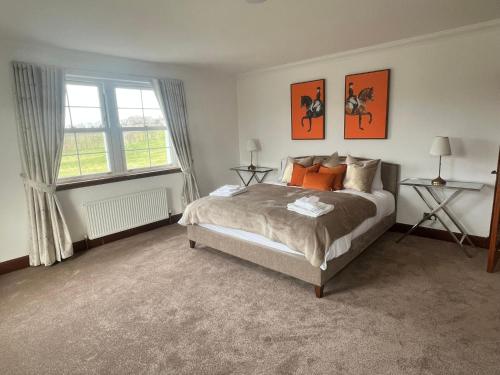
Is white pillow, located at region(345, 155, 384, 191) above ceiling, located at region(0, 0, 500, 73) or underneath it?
underneath

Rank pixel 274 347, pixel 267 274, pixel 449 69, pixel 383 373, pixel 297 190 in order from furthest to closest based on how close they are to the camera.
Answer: pixel 297 190, pixel 449 69, pixel 267 274, pixel 274 347, pixel 383 373

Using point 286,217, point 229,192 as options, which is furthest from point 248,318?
point 229,192

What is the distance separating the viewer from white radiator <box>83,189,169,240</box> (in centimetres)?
363

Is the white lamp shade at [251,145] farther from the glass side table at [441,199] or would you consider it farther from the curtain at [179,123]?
the glass side table at [441,199]

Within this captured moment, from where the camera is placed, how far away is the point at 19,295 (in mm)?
2662

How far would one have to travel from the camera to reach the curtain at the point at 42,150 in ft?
9.99

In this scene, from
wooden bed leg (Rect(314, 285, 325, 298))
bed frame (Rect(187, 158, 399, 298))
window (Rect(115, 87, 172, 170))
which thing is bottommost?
wooden bed leg (Rect(314, 285, 325, 298))

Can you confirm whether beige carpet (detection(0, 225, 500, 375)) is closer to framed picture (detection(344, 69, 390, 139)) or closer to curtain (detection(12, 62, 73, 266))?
curtain (detection(12, 62, 73, 266))

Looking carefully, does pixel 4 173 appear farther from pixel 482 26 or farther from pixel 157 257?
pixel 482 26

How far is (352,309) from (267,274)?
2.86ft

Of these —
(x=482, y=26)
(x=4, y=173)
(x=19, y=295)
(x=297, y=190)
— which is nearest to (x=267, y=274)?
(x=297, y=190)

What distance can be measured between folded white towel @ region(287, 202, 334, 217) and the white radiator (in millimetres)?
2270

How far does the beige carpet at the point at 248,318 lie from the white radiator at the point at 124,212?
0.57 m

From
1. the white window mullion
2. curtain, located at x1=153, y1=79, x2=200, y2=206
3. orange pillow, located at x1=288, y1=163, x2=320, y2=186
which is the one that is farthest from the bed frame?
the white window mullion
